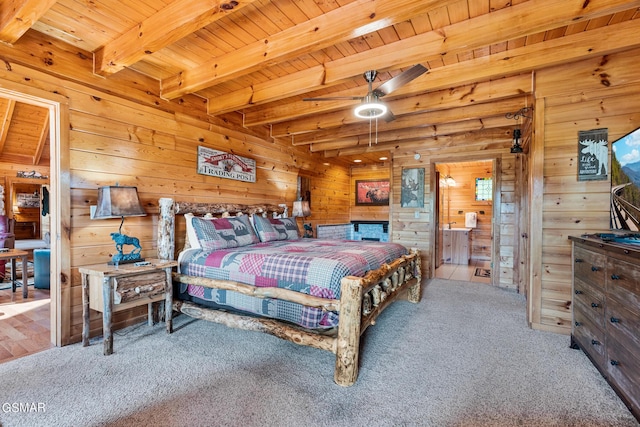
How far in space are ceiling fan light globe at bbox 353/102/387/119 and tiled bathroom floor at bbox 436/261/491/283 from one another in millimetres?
3664

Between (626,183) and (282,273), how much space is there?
2.69 meters

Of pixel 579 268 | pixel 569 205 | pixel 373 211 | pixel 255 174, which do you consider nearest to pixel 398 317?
pixel 579 268

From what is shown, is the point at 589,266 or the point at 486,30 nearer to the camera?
the point at 486,30

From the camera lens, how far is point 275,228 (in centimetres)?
406

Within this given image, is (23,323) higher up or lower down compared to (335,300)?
lower down

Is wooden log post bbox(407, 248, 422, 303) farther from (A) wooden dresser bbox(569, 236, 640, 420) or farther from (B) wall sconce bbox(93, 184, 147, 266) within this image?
(B) wall sconce bbox(93, 184, 147, 266)

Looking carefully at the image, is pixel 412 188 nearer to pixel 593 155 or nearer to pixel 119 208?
pixel 593 155

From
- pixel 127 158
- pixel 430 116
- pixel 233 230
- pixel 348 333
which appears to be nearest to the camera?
pixel 348 333

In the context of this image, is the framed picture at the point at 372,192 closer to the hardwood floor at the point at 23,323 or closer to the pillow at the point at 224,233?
the pillow at the point at 224,233

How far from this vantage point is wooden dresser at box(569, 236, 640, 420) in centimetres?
162

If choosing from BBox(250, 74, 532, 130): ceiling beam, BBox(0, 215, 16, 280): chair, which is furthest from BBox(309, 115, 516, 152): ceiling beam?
BBox(0, 215, 16, 280): chair

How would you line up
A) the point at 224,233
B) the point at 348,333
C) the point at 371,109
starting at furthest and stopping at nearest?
the point at 224,233, the point at 371,109, the point at 348,333

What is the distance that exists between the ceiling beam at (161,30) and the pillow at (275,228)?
7.05ft

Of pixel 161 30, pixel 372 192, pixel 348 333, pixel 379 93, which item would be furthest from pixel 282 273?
pixel 372 192
